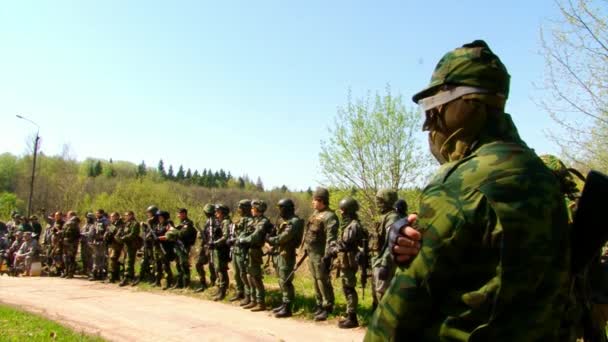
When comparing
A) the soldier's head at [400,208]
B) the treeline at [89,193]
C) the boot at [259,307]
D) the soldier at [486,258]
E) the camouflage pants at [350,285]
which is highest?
the treeline at [89,193]

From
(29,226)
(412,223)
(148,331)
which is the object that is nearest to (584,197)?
(412,223)

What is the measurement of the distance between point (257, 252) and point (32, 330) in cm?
420

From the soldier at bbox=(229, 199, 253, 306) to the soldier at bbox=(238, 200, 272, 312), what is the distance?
0.21m

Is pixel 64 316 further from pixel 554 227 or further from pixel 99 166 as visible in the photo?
pixel 99 166

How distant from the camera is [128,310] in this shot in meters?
10.5

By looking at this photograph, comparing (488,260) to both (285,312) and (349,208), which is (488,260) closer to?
(349,208)

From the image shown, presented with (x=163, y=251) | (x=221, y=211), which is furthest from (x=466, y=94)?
(x=163, y=251)

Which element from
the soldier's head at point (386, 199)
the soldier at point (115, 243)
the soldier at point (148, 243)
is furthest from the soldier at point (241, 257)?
the soldier at point (115, 243)

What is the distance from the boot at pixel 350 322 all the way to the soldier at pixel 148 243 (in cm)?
699

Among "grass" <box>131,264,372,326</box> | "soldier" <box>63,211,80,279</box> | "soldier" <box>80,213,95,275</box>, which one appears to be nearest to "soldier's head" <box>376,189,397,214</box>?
"grass" <box>131,264,372,326</box>

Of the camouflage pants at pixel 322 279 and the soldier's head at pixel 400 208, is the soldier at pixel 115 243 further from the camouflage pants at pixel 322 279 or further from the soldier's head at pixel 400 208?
the soldier's head at pixel 400 208

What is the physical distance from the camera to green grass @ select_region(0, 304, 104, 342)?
7.52 m

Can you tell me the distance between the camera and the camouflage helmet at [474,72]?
6.93 feet

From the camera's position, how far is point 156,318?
377 inches
